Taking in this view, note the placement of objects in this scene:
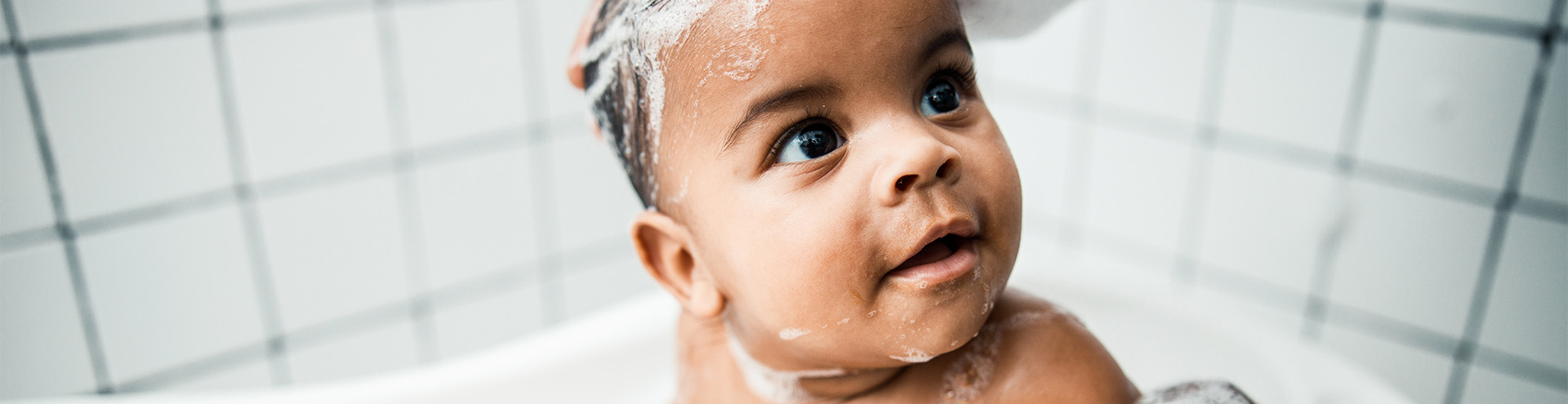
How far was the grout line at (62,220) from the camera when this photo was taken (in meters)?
1.04

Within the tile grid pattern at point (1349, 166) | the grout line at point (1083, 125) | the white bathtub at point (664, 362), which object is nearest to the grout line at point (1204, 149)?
the tile grid pattern at point (1349, 166)

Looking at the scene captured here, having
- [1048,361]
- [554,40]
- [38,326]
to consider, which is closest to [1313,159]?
[1048,361]

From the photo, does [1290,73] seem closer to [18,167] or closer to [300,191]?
[300,191]

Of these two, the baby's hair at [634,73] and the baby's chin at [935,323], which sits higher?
the baby's hair at [634,73]

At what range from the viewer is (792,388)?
682 mm

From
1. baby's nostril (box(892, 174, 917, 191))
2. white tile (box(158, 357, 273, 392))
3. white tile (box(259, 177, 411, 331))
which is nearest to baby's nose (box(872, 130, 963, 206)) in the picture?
baby's nostril (box(892, 174, 917, 191))

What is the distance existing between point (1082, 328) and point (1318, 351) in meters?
0.47

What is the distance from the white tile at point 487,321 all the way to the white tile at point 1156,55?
90 cm

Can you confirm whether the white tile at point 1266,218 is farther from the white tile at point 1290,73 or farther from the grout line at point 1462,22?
the grout line at point 1462,22

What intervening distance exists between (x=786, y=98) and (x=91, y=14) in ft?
2.94

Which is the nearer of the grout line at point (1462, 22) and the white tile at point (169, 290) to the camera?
the grout line at point (1462, 22)

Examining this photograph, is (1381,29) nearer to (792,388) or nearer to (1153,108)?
(1153,108)

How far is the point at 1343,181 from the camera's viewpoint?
122 centimetres

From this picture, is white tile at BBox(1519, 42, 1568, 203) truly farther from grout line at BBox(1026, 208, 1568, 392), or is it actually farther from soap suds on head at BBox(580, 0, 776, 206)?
soap suds on head at BBox(580, 0, 776, 206)
